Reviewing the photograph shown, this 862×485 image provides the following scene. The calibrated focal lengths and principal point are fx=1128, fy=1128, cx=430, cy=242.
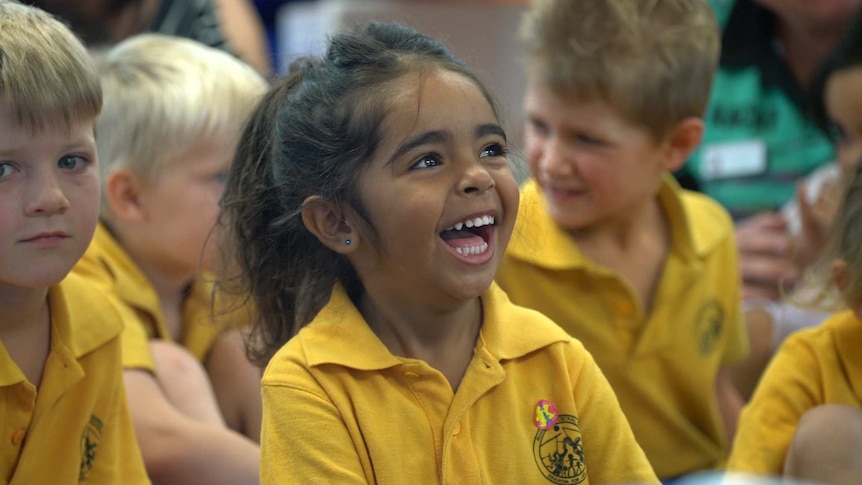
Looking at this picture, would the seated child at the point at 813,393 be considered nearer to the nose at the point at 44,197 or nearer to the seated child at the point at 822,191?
the seated child at the point at 822,191

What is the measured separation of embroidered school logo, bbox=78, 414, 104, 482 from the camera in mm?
1261

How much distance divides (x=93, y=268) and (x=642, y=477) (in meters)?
0.82

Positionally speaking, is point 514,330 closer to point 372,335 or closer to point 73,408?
point 372,335

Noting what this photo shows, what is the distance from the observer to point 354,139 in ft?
3.68

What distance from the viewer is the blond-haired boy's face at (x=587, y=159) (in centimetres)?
163

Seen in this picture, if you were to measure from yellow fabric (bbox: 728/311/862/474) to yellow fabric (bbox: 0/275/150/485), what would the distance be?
2.45 ft

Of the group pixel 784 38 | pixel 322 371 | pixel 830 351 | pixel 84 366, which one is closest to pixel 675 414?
pixel 830 351

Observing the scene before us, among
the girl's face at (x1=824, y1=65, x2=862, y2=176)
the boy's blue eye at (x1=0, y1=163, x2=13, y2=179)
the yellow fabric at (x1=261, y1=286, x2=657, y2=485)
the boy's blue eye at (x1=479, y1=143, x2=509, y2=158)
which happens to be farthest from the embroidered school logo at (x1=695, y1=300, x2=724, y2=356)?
the boy's blue eye at (x1=0, y1=163, x2=13, y2=179)

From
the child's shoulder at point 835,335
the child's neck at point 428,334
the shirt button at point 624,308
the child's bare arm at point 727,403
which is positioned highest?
the child's neck at point 428,334

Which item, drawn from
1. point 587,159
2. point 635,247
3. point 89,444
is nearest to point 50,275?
point 89,444

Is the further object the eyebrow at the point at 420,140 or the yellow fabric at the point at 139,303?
the yellow fabric at the point at 139,303

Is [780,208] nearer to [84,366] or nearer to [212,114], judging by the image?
[212,114]

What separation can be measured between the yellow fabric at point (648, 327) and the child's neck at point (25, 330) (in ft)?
2.12

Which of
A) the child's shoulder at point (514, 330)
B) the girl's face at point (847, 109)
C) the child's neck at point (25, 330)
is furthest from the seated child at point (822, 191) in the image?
the child's neck at point (25, 330)
